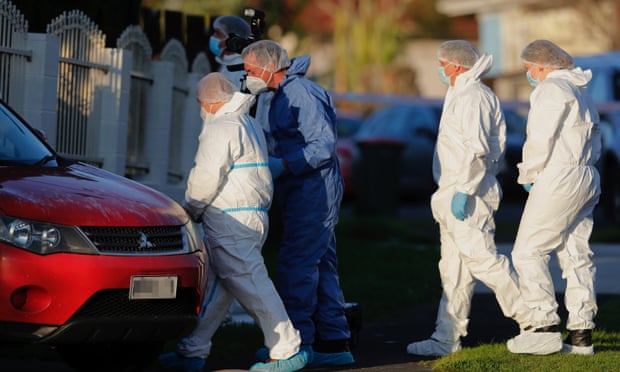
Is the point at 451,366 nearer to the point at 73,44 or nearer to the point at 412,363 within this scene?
the point at 412,363

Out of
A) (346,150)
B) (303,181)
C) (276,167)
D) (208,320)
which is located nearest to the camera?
(208,320)

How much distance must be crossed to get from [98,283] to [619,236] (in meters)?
12.5

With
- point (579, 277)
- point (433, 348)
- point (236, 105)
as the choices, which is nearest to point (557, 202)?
point (579, 277)

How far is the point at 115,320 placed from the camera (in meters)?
A: 7.29

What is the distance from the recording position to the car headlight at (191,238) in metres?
7.80

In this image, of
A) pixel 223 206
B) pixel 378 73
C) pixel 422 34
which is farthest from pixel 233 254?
pixel 422 34

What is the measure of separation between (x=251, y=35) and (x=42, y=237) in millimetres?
3794

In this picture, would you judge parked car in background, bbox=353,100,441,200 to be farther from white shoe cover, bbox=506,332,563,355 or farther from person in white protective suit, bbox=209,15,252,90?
white shoe cover, bbox=506,332,563,355

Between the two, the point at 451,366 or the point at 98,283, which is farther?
the point at 451,366

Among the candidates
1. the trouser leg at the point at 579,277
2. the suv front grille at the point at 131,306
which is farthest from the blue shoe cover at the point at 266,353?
the trouser leg at the point at 579,277

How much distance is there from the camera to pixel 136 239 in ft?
24.4

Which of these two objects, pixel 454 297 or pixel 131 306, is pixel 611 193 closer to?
pixel 454 297

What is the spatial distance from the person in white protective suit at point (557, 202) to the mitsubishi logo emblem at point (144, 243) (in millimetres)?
2611

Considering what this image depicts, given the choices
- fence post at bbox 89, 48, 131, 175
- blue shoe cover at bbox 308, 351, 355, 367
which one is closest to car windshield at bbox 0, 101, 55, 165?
blue shoe cover at bbox 308, 351, 355, 367
